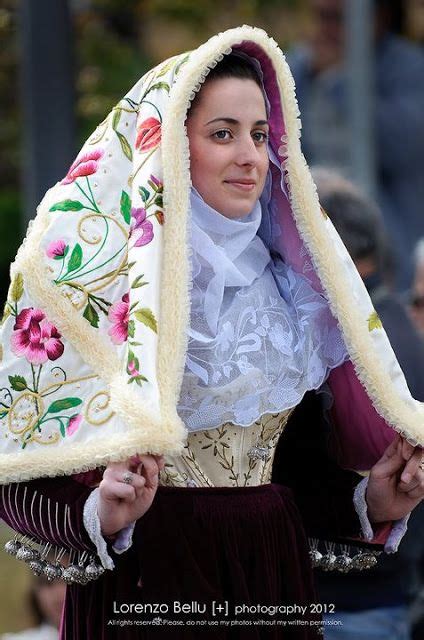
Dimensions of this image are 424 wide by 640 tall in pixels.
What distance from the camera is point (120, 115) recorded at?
2783 millimetres

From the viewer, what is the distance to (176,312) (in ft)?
8.55

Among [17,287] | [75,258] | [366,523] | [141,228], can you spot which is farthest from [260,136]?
[366,523]

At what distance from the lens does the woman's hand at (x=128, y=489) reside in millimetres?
2498

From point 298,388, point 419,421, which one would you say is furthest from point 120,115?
point 419,421

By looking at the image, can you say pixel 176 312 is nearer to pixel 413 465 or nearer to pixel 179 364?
pixel 179 364

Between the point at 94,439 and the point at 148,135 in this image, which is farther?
the point at 148,135

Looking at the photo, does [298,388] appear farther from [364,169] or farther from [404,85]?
[404,85]

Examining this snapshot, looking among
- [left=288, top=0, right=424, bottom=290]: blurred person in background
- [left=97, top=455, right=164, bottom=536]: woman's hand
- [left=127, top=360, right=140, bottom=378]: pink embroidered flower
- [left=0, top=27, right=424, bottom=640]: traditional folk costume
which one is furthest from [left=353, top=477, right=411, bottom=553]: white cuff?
[left=288, top=0, right=424, bottom=290]: blurred person in background

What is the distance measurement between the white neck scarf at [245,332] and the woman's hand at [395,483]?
0.74 ft

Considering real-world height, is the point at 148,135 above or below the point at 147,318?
above

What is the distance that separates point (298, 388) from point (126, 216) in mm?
510

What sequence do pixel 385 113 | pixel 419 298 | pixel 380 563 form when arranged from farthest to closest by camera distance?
1. pixel 385 113
2. pixel 419 298
3. pixel 380 563

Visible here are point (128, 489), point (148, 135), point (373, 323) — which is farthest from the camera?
point (373, 323)

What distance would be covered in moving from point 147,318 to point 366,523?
73cm
